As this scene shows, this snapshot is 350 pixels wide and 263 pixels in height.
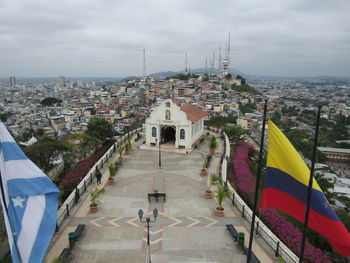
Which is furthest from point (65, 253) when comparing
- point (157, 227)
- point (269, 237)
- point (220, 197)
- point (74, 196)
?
point (269, 237)

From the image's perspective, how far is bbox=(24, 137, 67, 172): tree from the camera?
29.3 m

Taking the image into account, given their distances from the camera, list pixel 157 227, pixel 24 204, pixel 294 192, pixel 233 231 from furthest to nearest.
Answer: pixel 157 227
pixel 233 231
pixel 294 192
pixel 24 204

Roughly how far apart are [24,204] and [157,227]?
7552 millimetres

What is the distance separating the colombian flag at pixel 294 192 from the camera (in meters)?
7.05

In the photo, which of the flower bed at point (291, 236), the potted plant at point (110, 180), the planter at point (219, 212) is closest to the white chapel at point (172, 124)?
the potted plant at point (110, 180)

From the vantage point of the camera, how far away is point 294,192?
25.2 feet

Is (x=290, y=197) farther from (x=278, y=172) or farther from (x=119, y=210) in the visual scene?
(x=119, y=210)

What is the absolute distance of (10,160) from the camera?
23.8 ft

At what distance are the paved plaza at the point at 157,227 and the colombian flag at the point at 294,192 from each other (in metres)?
4.57

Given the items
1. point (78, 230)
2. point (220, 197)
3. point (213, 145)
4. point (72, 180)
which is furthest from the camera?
point (213, 145)

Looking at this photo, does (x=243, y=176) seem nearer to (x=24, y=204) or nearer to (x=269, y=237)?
(x=269, y=237)

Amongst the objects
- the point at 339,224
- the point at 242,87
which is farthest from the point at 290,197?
the point at 242,87

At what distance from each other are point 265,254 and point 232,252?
139 cm

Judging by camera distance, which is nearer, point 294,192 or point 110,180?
point 294,192
